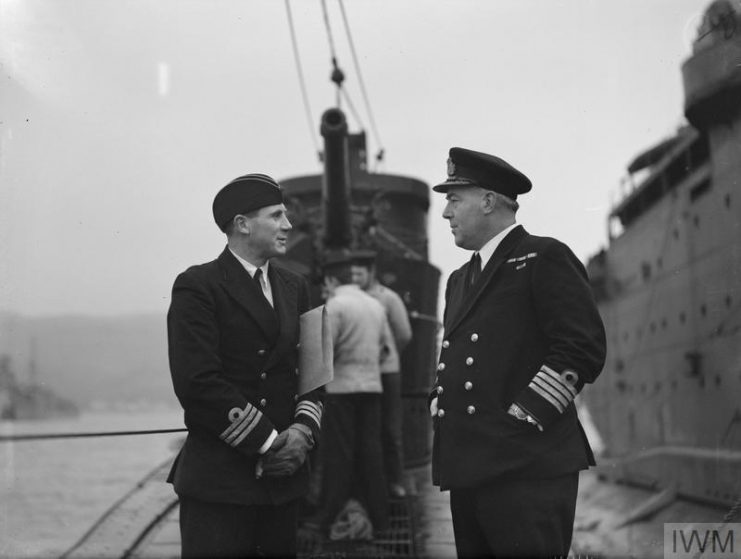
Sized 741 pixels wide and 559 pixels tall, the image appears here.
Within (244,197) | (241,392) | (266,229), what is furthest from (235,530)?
(244,197)

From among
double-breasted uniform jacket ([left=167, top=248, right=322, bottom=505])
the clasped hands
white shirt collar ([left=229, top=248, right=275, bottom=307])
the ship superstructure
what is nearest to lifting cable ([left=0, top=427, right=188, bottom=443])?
double-breasted uniform jacket ([left=167, top=248, right=322, bottom=505])

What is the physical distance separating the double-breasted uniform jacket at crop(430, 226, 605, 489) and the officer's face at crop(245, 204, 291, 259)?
68 centimetres

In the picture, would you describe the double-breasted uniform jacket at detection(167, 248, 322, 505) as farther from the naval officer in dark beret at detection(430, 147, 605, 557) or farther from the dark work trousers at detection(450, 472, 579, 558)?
the dark work trousers at detection(450, 472, 579, 558)

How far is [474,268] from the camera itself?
8.39 ft

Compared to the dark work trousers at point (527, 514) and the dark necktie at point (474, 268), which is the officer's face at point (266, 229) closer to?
the dark necktie at point (474, 268)

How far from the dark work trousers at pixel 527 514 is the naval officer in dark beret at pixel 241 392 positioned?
2.08 ft

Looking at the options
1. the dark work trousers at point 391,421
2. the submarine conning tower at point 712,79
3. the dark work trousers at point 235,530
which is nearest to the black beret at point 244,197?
the dark work trousers at point 235,530

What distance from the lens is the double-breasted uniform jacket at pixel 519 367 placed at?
2.22 metres

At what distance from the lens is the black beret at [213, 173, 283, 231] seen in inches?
99.2

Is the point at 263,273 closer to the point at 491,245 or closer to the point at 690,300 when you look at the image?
the point at 491,245

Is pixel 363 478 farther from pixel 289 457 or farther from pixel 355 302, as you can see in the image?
pixel 289 457

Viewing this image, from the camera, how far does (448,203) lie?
8.29 ft

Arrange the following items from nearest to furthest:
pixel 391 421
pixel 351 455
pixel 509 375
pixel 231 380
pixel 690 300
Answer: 1. pixel 509 375
2. pixel 231 380
3. pixel 351 455
4. pixel 391 421
5. pixel 690 300

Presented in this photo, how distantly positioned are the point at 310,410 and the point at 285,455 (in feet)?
0.73
